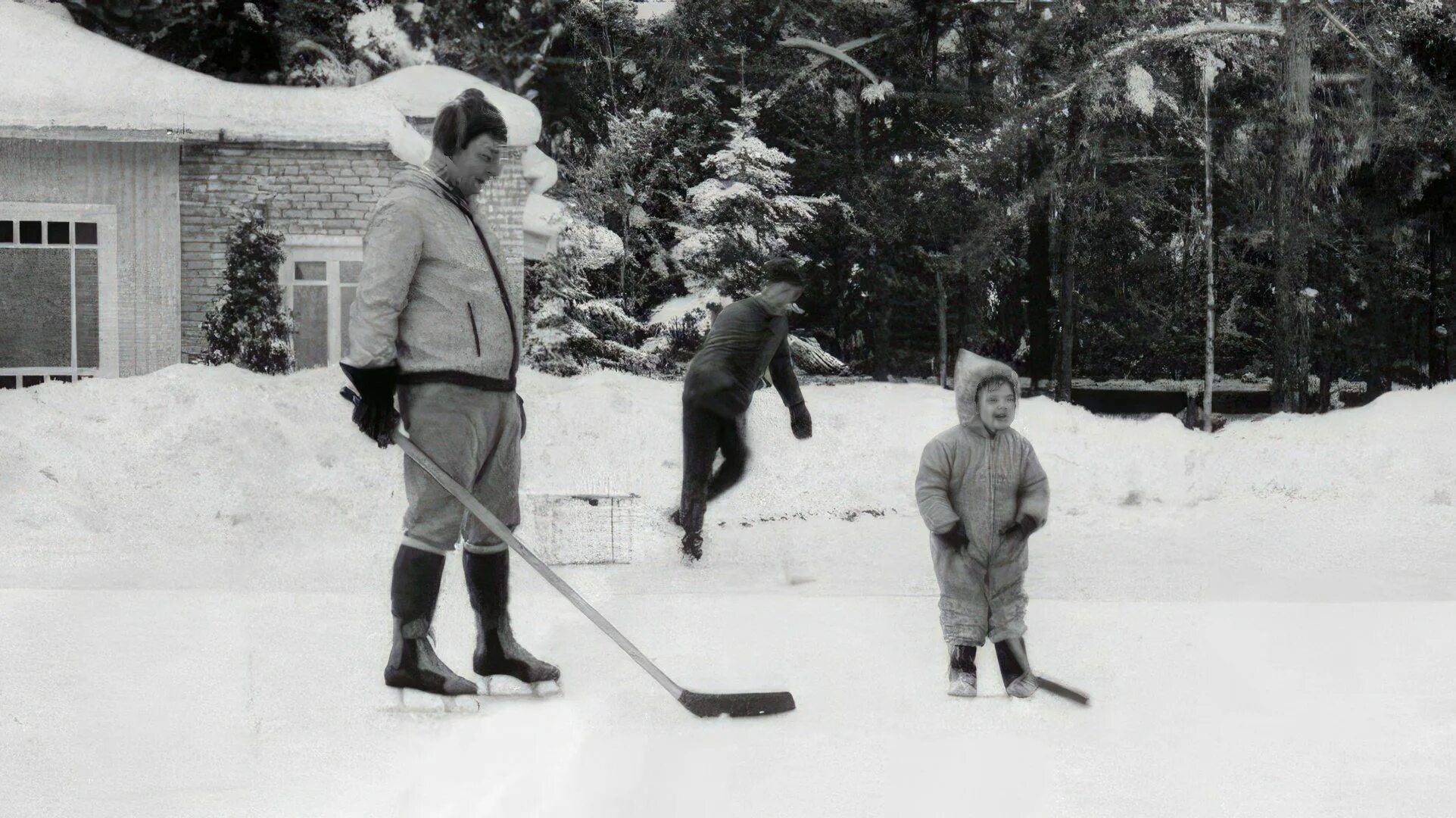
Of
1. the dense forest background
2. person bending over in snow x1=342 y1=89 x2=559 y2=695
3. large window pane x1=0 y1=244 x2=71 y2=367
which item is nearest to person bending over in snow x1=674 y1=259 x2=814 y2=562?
person bending over in snow x1=342 y1=89 x2=559 y2=695

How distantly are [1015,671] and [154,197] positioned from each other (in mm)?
13203

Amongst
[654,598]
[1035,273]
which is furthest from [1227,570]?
[1035,273]

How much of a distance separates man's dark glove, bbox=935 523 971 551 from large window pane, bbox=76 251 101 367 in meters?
12.5

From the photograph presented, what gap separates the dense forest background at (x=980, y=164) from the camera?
58.5 ft

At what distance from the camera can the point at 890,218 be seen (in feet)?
72.9

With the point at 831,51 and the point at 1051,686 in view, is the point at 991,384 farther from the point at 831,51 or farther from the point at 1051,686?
the point at 831,51

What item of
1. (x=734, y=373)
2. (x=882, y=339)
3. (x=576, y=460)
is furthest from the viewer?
(x=882, y=339)

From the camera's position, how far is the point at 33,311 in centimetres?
1567

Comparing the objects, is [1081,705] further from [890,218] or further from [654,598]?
[890,218]

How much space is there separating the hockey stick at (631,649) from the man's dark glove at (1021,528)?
926 mm

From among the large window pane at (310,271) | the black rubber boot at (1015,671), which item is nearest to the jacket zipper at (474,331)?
the black rubber boot at (1015,671)

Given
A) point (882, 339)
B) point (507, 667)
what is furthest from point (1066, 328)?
point (507, 667)

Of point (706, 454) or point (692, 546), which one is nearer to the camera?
A: point (706, 454)

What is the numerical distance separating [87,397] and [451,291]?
8.54 m
